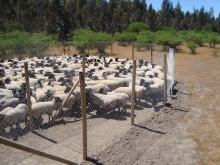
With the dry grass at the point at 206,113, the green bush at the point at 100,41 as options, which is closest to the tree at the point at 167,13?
the green bush at the point at 100,41

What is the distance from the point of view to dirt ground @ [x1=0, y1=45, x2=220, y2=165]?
5359 millimetres

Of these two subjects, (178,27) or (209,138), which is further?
(178,27)

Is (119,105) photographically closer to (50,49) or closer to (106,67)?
(106,67)

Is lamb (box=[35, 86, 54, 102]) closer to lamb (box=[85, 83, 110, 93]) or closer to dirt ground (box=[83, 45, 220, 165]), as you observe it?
lamb (box=[85, 83, 110, 93])

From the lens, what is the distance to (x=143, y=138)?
6.31 m

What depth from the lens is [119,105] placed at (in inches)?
330

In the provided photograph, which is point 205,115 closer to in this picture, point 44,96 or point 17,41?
point 44,96

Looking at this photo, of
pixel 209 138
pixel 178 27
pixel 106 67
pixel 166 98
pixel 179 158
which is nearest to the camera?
pixel 179 158

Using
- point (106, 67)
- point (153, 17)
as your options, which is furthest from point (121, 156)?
point (153, 17)

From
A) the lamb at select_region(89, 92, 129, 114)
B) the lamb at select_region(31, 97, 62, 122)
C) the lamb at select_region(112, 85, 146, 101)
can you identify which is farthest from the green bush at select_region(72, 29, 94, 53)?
the lamb at select_region(31, 97, 62, 122)

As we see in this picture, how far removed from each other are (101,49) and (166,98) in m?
17.8

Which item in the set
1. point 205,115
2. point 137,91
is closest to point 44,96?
point 137,91

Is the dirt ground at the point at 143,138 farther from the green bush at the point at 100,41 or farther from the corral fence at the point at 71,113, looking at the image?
the green bush at the point at 100,41

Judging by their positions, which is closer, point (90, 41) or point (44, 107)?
point (44, 107)
